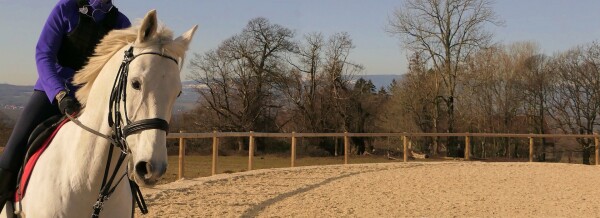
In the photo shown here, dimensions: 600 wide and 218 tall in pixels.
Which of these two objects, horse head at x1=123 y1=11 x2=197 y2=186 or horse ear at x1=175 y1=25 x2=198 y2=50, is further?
horse ear at x1=175 y1=25 x2=198 y2=50

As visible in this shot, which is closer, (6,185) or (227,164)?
(6,185)

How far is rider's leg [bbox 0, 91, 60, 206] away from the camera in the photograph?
2.58m

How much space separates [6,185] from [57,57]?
70cm

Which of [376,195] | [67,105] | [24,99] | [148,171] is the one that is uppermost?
[24,99]

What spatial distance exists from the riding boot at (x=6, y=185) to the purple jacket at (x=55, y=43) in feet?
1.47

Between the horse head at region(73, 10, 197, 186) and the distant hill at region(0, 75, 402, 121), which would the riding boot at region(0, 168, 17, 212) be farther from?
the horse head at region(73, 10, 197, 186)

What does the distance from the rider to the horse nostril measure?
2.39 feet

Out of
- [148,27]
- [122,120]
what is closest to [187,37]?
[148,27]

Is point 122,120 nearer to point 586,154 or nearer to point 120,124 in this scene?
point 120,124

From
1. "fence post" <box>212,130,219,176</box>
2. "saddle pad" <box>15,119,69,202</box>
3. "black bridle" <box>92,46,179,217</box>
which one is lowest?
"fence post" <box>212,130,219,176</box>

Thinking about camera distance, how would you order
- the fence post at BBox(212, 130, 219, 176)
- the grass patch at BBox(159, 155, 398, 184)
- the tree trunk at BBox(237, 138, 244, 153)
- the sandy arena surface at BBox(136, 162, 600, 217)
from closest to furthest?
the sandy arena surface at BBox(136, 162, 600, 217)
the fence post at BBox(212, 130, 219, 176)
the grass patch at BBox(159, 155, 398, 184)
the tree trunk at BBox(237, 138, 244, 153)

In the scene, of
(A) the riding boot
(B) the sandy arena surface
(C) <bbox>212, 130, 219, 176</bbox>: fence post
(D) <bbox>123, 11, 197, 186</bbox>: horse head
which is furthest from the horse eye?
(C) <bbox>212, 130, 219, 176</bbox>: fence post

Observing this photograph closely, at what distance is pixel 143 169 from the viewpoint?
1954 mm

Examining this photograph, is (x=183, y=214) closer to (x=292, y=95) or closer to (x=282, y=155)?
(x=282, y=155)
